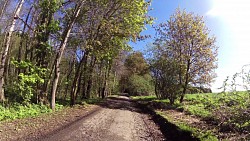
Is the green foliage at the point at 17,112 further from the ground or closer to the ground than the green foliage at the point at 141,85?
closer to the ground

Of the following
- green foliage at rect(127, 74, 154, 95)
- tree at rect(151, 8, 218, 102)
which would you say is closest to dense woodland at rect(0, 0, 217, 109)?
tree at rect(151, 8, 218, 102)

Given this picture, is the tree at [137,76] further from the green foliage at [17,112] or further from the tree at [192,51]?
the green foliage at [17,112]

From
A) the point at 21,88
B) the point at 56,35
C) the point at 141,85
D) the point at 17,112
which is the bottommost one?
the point at 17,112

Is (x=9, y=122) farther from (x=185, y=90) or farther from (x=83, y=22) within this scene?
(x=185, y=90)

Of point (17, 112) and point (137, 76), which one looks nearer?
point (17, 112)

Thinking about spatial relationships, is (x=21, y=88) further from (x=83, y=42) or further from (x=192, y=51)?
(x=192, y=51)

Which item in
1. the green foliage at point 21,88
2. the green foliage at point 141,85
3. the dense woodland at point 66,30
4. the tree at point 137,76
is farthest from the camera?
the tree at point 137,76

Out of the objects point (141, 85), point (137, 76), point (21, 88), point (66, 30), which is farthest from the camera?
point (137, 76)

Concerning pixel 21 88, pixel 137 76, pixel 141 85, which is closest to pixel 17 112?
pixel 21 88

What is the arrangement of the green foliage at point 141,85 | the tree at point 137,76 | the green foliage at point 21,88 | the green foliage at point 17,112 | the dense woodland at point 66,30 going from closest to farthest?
the green foliage at point 17,112 → the green foliage at point 21,88 → the dense woodland at point 66,30 → the green foliage at point 141,85 → the tree at point 137,76

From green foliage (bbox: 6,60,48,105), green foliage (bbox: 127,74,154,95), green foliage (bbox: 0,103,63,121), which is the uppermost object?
green foliage (bbox: 127,74,154,95)

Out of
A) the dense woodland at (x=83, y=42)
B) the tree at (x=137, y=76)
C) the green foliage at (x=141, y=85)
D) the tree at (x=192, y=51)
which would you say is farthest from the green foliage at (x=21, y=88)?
the green foliage at (x=141, y=85)

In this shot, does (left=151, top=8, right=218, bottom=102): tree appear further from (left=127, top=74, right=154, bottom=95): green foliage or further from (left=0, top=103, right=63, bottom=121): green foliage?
(left=127, top=74, right=154, bottom=95): green foliage

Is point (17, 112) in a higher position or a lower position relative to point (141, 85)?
lower
